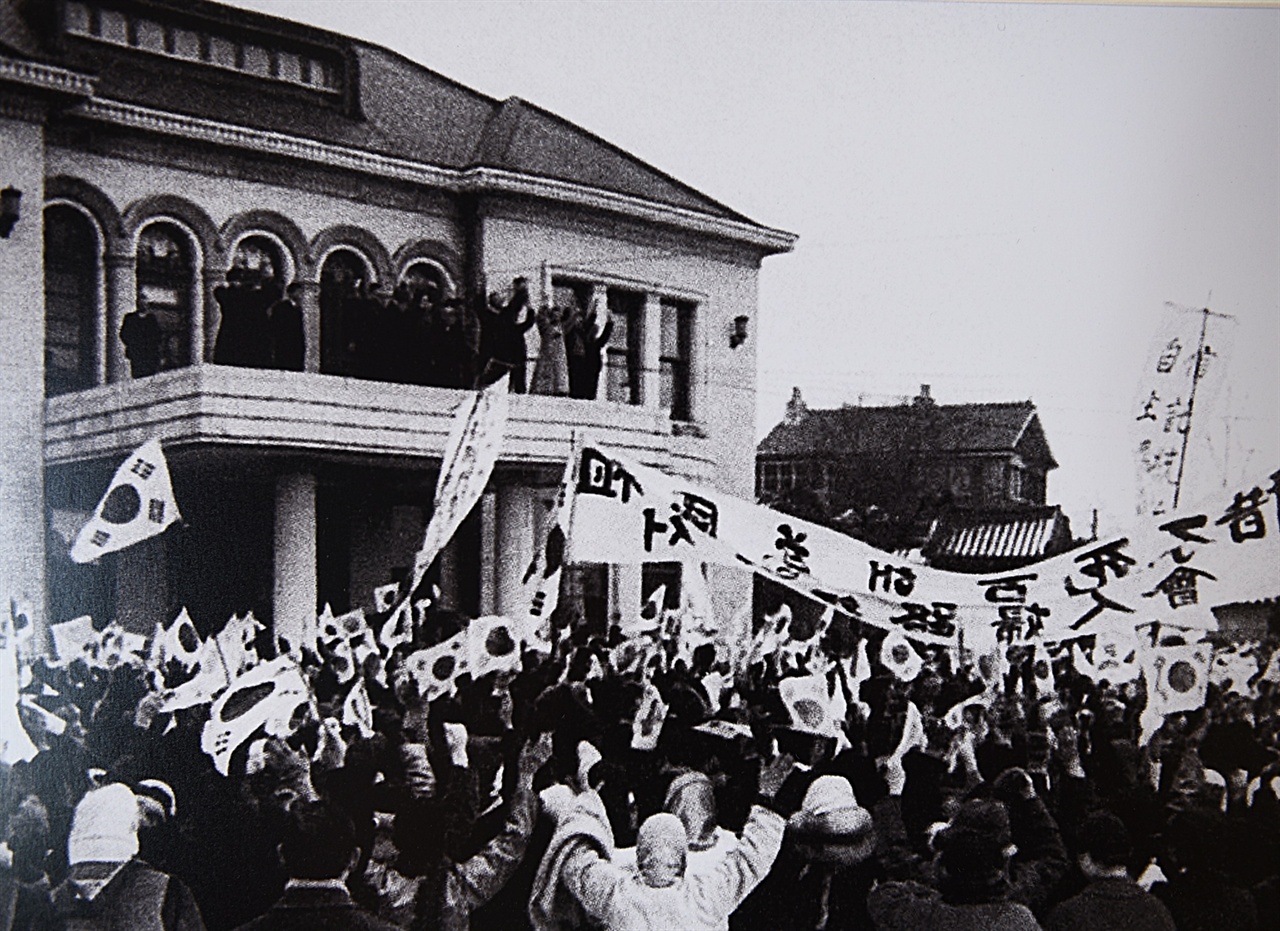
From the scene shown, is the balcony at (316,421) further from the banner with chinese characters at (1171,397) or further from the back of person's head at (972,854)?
the banner with chinese characters at (1171,397)

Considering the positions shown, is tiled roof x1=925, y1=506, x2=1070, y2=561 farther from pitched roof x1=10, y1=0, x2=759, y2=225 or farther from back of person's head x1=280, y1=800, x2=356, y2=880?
back of person's head x1=280, y1=800, x2=356, y2=880

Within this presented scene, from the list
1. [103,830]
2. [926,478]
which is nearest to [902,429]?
[926,478]

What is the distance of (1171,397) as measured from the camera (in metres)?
4.26

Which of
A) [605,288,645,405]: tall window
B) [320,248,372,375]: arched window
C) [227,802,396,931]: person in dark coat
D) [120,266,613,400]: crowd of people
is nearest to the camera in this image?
[227,802,396,931]: person in dark coat

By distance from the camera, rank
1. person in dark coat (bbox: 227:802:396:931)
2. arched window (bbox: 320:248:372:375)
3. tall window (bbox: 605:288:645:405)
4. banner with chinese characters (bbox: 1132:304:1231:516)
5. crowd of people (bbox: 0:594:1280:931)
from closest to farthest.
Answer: person in dark coat (bbox: 227:802:396:931) < crowd of people (bbox: 0:594:1280:931) < arched window (bbox: 320:248:372:375) < tall window (bbox: 605:288:645:405) < banner with chinese characters (bbox: 1132:304:1231:516)

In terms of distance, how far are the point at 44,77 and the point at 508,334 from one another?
127cm

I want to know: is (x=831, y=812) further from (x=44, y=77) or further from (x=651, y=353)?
(x=44, y=77)

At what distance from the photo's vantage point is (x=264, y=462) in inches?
140

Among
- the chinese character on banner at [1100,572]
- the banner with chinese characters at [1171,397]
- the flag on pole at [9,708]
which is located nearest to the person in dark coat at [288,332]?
the flag on pole at [9,708]

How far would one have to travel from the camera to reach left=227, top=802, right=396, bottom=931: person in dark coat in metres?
3.33

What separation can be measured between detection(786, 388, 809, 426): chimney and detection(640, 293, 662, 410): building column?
0.38 meters

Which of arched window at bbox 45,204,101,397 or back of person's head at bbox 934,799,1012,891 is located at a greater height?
arched window at bbox 45,204,101,397

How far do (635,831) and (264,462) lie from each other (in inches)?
51.8

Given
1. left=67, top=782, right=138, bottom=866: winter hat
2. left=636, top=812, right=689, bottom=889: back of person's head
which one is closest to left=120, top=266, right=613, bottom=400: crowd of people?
left=67, top=782, right=138, bottom=866: winter hat
